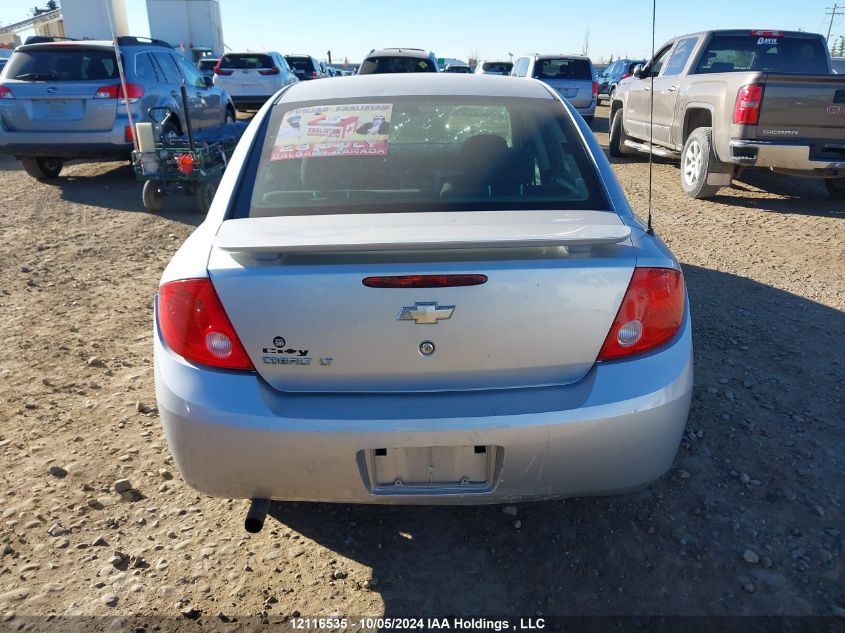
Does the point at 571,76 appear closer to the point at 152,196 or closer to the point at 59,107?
the point at 152,196

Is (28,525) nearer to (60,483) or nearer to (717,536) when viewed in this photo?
(60,483)

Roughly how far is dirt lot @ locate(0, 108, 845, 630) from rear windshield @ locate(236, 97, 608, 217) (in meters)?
1.26

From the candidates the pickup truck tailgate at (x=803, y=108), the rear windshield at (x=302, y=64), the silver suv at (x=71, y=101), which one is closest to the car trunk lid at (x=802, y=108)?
the pickup truck tailgate at (x=803, y=108)

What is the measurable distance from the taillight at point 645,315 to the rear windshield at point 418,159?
0.45m

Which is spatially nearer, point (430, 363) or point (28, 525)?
point (430, 363)

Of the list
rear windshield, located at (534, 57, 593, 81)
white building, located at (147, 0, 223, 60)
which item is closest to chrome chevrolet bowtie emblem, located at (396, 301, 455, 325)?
rear windshield, located at (534, 57, 593, 81)

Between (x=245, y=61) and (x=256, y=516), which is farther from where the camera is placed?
(x=245, y=61)

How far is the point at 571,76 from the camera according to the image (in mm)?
15594

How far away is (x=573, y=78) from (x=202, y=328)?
15249 mm

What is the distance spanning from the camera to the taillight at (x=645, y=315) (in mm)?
2045

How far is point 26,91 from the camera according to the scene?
8.09 meters

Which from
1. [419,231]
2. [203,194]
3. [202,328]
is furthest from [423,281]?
[203,194]

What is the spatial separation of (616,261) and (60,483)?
8.20 feet

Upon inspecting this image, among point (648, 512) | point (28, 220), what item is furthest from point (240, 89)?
point (648, 512)
